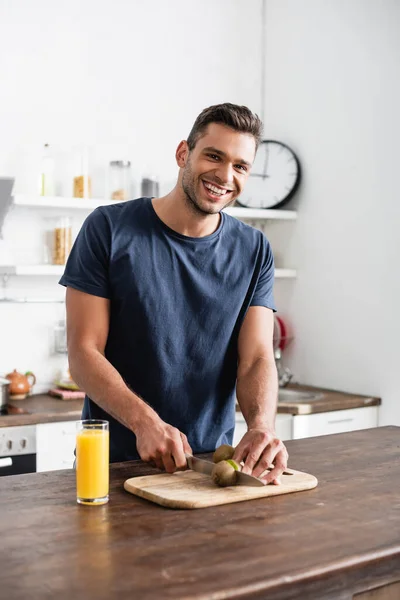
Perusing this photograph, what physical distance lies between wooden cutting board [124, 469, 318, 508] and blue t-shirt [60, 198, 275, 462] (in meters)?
0.37

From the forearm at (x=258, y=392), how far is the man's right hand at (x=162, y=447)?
1.14 ft

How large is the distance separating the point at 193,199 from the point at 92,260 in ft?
1.03

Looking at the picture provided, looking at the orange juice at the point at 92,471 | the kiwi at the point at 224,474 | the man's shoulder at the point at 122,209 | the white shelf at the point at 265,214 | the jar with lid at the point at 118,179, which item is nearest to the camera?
the orange juice at the point at 92,471

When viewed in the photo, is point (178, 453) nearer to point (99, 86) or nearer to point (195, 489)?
point (195, 489)

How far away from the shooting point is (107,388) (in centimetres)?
192

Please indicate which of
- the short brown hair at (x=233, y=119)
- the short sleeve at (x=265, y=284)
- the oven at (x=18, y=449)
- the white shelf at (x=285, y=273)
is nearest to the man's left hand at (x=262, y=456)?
the short sleeve at (x=265, y=284)

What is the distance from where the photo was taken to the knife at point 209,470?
5.48 feet

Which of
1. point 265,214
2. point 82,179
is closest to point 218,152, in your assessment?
point 82,179

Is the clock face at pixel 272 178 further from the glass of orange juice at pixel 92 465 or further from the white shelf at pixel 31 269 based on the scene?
the glass of orange juice at pixel 92 465

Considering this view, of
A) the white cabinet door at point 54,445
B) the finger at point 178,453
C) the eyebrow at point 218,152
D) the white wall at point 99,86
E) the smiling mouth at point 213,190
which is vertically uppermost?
the white wall at point 99,86

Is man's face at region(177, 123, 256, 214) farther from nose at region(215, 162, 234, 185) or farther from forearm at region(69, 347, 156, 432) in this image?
forearm at region(69, 347, 156, 432)

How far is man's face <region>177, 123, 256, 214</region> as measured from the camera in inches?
81.9

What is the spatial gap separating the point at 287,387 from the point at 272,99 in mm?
1551

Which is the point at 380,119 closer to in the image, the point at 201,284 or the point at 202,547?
the point at 201,284
